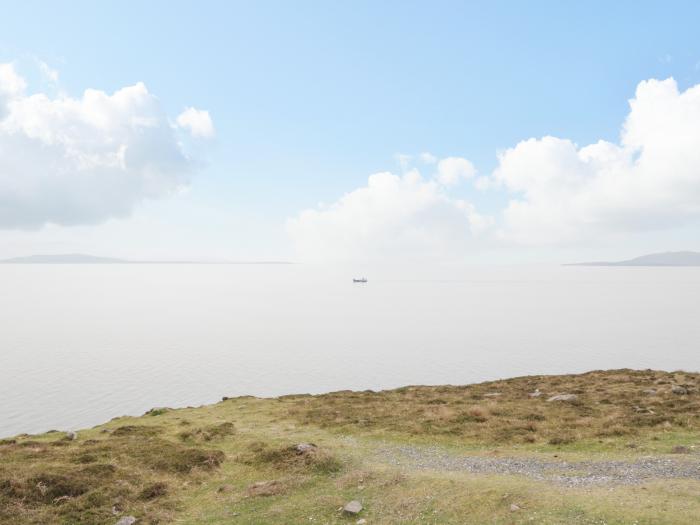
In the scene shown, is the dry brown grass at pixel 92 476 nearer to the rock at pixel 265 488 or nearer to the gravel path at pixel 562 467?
the rock at pixel 265 488

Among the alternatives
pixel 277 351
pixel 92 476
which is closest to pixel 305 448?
pixel 92 476

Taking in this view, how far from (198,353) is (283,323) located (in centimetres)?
4280

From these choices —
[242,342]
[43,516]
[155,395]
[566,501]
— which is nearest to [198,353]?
[242,342]

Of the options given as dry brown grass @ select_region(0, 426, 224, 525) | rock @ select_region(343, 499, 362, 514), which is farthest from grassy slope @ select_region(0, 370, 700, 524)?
rock @ select_region(343, 499, 362, 514)

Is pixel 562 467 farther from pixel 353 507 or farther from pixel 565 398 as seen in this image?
pixel 565 398

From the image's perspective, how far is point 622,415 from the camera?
106 feet

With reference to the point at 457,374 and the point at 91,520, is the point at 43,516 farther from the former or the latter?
the point at 457,374

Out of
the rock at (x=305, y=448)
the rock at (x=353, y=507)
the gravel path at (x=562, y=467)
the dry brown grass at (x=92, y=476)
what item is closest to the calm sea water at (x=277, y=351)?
the dry brown grass at (x=92, y=476)

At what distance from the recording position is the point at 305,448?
93.1 ft

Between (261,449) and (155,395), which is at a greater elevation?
(261,449)

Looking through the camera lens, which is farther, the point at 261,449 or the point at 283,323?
the point at 283,323

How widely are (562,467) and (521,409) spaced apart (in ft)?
42.0

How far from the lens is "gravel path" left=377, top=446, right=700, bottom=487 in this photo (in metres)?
21.4

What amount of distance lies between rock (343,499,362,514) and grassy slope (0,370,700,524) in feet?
1.50
